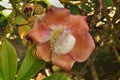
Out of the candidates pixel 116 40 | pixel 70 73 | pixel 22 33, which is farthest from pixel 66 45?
pixel 70 73

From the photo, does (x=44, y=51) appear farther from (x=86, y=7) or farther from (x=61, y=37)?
(x=86, y=7)

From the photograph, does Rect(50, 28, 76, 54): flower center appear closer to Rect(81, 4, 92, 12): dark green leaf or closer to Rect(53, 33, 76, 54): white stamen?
Rect(53, 33, 76, 54): white stamen

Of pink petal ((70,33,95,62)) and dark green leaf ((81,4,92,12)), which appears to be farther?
dark green leaf ((81,4,92,12))

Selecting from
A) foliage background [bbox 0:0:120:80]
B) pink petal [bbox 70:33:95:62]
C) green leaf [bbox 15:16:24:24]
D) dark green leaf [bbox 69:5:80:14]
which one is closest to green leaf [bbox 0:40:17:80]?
foliage background [bbox 0:0:120:80]

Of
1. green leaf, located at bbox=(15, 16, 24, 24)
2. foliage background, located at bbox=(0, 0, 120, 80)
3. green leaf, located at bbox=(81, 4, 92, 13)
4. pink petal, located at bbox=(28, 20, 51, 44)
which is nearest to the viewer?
pink petal, located at bbox=(28, 20, 51, 44)

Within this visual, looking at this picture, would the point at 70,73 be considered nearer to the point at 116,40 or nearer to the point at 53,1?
the point at 116,40

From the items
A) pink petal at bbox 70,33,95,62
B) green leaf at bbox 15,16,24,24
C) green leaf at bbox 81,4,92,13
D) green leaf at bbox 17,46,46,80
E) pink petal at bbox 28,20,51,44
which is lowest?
green leaf at bbox 81,4,92,13
